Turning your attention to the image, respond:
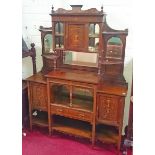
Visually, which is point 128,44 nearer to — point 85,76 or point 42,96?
point 85,76

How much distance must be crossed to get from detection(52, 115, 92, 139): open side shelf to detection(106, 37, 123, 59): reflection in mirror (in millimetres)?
954

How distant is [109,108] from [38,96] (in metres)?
0.92

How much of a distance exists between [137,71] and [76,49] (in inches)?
68.7

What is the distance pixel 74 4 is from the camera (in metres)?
2.36

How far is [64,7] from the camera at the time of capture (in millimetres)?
2445

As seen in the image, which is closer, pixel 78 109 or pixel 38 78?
pixel 78 109

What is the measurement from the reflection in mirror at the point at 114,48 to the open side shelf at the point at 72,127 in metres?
0.95

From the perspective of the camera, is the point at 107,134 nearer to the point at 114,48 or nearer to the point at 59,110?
the point at 59,110

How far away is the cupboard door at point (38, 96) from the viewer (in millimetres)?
2448

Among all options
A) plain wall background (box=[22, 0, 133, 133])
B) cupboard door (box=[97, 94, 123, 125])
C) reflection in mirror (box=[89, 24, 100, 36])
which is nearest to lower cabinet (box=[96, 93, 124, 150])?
cupboard door (box=[97, 94, 123, 125])

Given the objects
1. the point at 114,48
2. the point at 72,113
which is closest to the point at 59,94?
the point at 72,113

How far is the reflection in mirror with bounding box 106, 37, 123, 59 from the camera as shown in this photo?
2260 mm

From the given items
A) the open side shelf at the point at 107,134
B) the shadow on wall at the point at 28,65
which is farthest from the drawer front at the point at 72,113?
the shadow on wall at the point at 28,65

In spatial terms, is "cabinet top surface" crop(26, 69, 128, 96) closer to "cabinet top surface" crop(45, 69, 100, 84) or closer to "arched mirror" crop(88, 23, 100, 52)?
"cabinet top surface" crop(45, 69, 100, 84)
